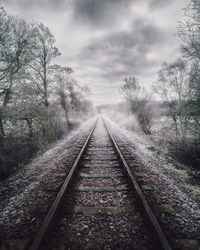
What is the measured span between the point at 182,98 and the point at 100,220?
8.88 metres

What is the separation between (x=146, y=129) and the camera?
1170cm

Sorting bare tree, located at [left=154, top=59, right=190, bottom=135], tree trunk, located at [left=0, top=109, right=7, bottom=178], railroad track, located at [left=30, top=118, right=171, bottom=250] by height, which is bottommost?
railroad track, located at [left=30, top=118, right=171, bottom=250]

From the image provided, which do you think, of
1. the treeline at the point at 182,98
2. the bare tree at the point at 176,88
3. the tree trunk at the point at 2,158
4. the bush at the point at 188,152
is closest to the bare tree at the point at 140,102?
the treeline at the point at 182,98

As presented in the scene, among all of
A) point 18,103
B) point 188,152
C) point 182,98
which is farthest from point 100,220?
point 182,98

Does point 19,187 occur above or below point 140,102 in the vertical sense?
below

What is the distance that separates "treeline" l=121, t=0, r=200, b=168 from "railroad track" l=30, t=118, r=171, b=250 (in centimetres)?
367

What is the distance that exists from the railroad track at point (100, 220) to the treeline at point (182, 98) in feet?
12.0

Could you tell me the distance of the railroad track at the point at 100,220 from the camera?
5.77ft

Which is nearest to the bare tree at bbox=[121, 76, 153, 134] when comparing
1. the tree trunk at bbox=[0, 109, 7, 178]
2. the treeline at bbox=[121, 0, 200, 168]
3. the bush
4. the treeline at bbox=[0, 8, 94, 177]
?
the treeline at bbox=[121, 0, 200, 168]

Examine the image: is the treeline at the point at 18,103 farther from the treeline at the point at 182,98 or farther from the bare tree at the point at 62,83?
the treeline at the point at 182,98

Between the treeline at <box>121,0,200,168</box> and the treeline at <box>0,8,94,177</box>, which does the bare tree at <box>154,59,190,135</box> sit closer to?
the treeline at <box>121,0,200,168</box>

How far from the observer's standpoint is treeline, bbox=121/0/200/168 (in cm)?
520

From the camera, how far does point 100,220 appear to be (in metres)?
2.18

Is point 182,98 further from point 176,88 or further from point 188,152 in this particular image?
point 188,152
